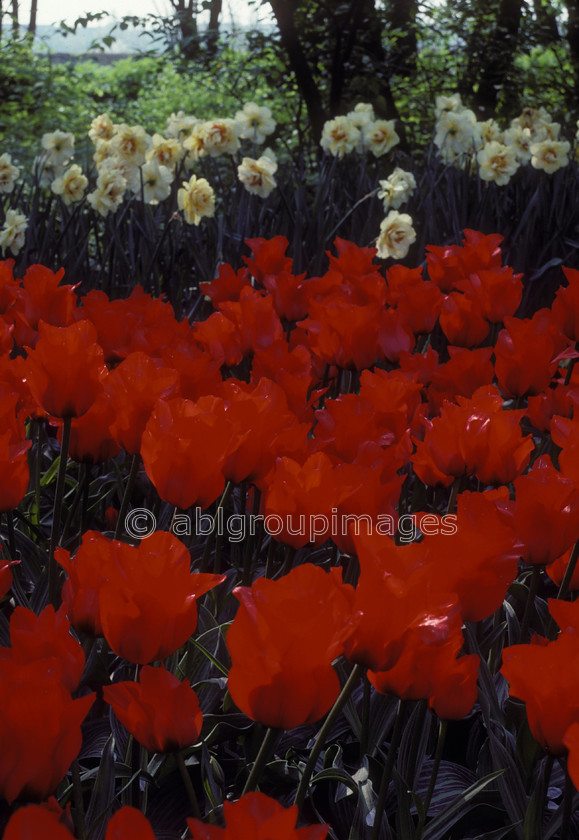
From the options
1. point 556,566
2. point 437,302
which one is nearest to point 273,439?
point 556,566

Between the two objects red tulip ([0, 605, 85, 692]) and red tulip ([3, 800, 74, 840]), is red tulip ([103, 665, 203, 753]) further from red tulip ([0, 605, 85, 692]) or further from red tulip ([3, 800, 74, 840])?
red tulip ([3, 800, 74, 840])

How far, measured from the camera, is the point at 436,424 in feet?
4.59

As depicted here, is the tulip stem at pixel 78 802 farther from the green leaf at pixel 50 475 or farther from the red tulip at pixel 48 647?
the green leaf at pixel 50 475

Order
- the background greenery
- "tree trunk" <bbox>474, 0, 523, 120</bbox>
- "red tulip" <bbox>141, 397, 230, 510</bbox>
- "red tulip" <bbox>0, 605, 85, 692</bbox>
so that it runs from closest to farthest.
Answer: "red tulip" <bbox>0, 605, 85, 692</bbox> < "red tulip" <bbox>141, 397, 230, 510</bbox> < the background greenery < "tree trunk" <bbox>474, 0, 523, 120</bbox>

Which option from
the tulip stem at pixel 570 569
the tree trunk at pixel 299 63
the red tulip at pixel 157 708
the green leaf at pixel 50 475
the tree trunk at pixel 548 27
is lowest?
the green leaf at pixel 50 475

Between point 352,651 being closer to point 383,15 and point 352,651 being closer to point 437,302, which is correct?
point 437,302

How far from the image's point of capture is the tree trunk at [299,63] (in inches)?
281

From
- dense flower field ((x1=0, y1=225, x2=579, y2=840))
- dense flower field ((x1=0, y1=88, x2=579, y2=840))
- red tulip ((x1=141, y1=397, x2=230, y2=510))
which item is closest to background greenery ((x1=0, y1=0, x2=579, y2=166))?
dense flower field ((x1=0, y1=88, x2=579, y2=840))

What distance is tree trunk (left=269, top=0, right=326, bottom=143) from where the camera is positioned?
281 inches

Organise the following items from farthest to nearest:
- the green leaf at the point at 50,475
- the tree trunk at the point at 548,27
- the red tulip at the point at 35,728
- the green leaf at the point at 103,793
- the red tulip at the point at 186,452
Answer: the tree trunk at the point at 548,27 < the green leaf at the point at 50,475 < the red tulip at the point at 186,452 < the green leaf at the point at 103,793 < the red tulip at the point at 35,728

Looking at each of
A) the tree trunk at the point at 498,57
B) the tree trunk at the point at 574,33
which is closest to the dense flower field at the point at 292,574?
the tree trunk at the point at 498,57

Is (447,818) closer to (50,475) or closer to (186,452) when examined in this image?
(186,452)

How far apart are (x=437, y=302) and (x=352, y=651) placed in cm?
149

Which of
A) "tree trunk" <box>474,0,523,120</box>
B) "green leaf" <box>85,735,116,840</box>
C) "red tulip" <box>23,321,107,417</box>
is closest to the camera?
"green leaf" <box>85,735,116,840</box>
